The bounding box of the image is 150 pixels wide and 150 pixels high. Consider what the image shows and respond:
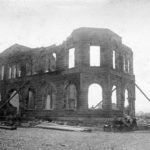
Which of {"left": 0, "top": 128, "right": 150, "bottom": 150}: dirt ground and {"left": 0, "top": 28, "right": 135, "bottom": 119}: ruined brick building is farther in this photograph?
{"left": 0, "top": 28, "right": 135, "bottom": 119}: ruined brick building

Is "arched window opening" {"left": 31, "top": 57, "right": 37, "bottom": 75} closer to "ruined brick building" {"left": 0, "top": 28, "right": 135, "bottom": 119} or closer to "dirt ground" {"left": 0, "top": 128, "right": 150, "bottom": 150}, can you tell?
"ruined brick building" {"left": 0, "top": 28, "right": 135, "bottom": 119}

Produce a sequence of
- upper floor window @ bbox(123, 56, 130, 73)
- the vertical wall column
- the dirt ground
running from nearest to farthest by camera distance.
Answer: the dirt ground → the vertical wall column → upper floor window @ bbox(123, 56, 130, 73)

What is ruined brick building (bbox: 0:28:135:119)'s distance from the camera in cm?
1917

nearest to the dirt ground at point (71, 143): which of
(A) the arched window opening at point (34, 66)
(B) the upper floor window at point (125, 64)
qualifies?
(B) the upper floor window at point (125, 64)

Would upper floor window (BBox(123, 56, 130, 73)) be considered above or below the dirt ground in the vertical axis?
above

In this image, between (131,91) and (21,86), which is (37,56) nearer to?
(21,86)

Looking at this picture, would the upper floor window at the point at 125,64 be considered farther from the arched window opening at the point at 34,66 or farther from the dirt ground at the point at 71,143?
the dirt ground at the point at 71,143

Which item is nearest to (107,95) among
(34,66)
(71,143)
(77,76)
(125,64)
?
(77,76)

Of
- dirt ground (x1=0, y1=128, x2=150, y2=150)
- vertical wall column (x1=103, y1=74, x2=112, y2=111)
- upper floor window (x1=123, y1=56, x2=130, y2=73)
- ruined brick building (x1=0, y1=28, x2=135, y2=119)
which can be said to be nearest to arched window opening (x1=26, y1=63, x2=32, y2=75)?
ruined brick building (x1=0, y1=28, x2=135, y2=119)

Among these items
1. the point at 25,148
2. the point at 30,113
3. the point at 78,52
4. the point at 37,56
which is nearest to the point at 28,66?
the point at 37,56

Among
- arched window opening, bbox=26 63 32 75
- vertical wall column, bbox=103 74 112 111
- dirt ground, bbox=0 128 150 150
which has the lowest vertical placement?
dirt ground, bbox=0 128 150 150

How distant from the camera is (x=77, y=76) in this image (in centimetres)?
1962

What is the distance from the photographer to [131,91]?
74.7 feet

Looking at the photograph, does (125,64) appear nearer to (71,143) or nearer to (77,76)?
(77,76)
